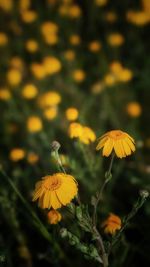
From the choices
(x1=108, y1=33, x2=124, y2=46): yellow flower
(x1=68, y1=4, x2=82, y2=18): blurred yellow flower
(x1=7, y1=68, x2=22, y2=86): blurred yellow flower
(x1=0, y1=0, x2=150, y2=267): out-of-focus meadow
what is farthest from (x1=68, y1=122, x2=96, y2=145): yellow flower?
(x1=68, y1=4, x2=82, y2=18): blurred yellow flower

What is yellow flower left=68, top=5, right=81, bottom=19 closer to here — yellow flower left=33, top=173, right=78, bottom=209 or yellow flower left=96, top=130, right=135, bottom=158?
yellow flower left=96, top=130, right=135, bottom=158

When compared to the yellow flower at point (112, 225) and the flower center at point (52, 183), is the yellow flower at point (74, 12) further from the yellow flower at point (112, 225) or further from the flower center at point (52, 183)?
the flower center at point (52, 183)

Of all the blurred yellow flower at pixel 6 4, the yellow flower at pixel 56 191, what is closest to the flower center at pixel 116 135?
the yellow flower at pixel 56 191

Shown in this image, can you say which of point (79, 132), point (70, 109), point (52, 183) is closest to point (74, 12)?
point (70, 109)

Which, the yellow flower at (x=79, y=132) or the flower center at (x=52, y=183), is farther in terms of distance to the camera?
the yellow flower at (x=79, y=132)

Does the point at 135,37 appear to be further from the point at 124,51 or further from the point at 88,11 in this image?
the point at 88,11

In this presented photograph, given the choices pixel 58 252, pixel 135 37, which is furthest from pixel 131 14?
pixel 58 252
